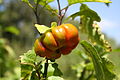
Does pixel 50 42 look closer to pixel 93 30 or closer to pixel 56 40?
pixel 56 40

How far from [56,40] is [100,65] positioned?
0.23 meters

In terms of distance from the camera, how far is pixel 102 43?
5.22ft

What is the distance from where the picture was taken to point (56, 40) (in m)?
1.12

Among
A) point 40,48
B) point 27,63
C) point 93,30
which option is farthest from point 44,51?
point 93,30

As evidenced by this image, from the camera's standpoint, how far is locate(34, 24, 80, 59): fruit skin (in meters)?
1.11

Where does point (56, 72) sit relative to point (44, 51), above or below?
below

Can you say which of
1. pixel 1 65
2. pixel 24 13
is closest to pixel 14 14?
pixel 24 13

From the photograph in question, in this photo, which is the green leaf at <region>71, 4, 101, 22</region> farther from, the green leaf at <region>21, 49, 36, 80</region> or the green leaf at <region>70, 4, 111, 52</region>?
the green leaf at <region>21, 49, 36, 80</region>

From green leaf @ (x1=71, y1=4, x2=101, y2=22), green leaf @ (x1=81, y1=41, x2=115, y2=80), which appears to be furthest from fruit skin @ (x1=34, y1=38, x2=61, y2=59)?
green leaf @ (x1=71, y1=4, x2=101, y2=22)

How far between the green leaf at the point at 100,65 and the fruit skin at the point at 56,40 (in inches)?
4.9

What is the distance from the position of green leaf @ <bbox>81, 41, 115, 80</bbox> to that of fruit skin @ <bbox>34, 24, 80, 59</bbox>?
0.40 ft

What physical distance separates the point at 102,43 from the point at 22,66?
483 mm

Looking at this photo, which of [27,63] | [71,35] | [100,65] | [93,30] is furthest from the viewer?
[93,30]

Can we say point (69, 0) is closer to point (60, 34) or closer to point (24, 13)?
point (60, 34)
